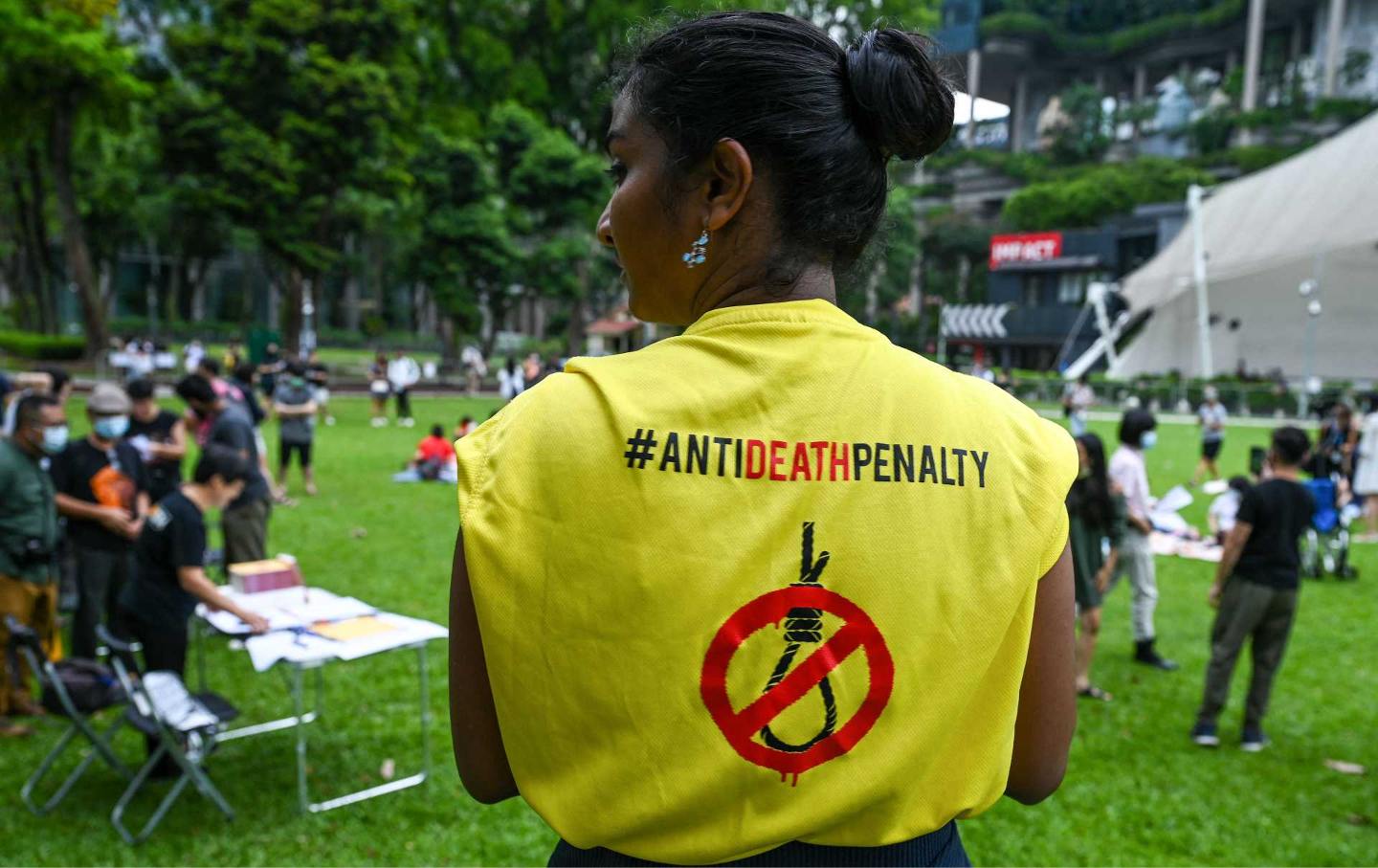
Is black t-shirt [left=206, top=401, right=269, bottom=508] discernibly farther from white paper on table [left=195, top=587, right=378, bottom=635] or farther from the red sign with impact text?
the red sign with impact text

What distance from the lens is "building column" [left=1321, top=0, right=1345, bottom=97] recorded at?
60812 millimetres

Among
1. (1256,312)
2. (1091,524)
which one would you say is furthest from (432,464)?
(1256,312)

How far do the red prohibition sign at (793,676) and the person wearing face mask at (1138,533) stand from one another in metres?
6.48

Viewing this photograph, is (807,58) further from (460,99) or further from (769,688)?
(460,99)

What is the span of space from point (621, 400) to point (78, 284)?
32.2 m

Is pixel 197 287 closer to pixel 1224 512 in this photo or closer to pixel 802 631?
pixel 1224 512

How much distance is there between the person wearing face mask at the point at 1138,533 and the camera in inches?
276

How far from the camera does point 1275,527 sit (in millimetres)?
5488

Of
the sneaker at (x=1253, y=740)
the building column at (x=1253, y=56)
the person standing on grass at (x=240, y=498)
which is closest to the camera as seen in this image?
the sneaker at (x=1253, y=740)

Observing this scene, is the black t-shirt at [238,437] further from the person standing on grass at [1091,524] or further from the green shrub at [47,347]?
the green shrub at [47,347]

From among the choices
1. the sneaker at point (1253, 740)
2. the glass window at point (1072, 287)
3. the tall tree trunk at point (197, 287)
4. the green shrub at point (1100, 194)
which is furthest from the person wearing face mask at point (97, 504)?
the green shrub at point (1100, 194)

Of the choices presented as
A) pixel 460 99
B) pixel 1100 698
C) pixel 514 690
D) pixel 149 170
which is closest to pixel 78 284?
pixel 149 170

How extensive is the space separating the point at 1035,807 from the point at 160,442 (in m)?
6.48

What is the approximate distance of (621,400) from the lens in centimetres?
102
